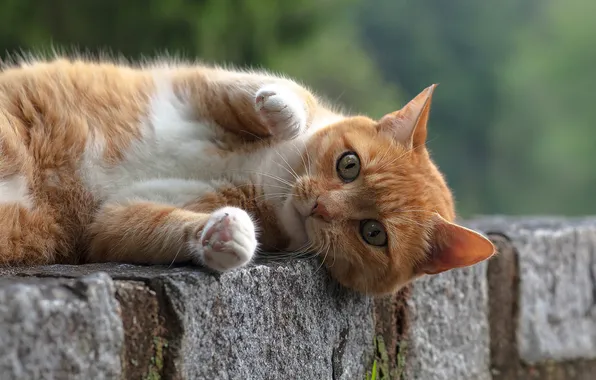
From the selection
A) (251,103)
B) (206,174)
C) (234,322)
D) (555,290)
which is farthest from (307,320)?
(555,290)

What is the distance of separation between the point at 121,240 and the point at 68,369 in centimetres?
68

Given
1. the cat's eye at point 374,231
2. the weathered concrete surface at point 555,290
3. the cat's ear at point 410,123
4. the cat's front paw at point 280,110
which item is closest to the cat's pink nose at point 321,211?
the cat's eye at point 374,231

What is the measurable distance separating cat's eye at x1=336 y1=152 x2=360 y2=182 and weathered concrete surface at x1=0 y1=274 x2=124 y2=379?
0.91 metres

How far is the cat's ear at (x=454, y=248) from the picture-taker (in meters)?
1.92

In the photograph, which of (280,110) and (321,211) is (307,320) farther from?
(280,110)

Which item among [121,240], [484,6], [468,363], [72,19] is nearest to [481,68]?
[484,6]

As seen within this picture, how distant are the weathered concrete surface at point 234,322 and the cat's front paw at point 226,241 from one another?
0.12 ft

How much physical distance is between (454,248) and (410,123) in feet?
1.42

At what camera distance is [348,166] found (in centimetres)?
209

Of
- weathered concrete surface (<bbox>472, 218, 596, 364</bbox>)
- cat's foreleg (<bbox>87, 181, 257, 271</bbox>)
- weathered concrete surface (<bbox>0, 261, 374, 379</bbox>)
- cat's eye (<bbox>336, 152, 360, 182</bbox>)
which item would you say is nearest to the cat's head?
cat's eye (<bbox>336, 152, 360, 182</bbox>)

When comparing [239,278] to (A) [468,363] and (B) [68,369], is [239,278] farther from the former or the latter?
(A) [468,363]

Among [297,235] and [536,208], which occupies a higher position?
[536,208]

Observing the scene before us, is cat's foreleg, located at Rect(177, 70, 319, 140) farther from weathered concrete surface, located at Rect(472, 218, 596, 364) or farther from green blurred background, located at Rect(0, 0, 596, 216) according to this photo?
green blurred background, located at Rect(0, 0, 596, 216)

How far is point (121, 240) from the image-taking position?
1.86 meters
